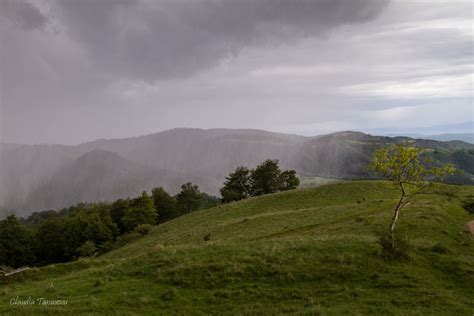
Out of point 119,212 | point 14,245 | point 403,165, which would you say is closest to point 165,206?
point 119,212

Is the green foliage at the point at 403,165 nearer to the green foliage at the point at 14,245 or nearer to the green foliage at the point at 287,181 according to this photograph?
the green foliage at the point at 287,181

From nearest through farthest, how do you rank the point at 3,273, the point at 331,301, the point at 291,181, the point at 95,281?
the point at 331,301 < the point at 95,281 < the point at 3,273 < the point at 291,181

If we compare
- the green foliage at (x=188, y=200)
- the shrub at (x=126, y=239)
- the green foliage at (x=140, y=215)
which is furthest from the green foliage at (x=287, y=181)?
the shrub at (x=126, y=239)

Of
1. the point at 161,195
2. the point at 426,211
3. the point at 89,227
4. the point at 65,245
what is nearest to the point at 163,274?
the point at 426,211

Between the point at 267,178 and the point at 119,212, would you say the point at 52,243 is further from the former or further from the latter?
the point at 267,178

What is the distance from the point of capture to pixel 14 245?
7350 cm

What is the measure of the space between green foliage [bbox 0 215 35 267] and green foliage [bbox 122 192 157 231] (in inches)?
862

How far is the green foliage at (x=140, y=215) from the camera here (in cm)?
7794

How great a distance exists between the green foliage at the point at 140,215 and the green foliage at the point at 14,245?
2190 centimetres

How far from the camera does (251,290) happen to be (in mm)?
14969

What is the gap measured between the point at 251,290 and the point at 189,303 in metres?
2.81

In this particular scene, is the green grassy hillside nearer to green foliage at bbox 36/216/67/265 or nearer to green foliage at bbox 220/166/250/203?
green foliage at bbox 36/216/67/265

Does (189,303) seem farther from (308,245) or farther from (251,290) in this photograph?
(308,245)

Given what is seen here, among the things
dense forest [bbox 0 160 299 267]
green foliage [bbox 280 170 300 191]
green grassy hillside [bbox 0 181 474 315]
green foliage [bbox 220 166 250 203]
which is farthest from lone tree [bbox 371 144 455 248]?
green foliage [bbox 220 166 250 203]
